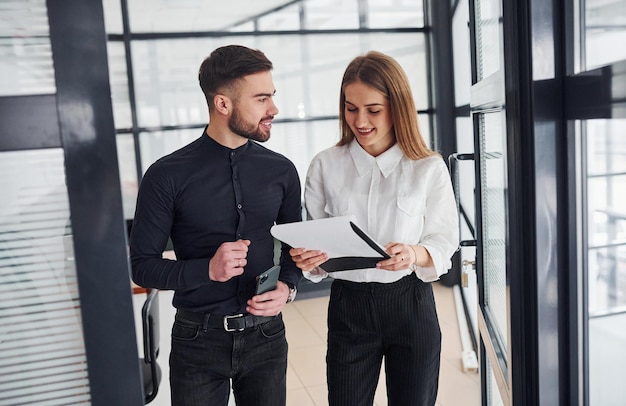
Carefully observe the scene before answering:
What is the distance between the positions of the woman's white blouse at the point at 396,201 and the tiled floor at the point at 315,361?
5.46ft

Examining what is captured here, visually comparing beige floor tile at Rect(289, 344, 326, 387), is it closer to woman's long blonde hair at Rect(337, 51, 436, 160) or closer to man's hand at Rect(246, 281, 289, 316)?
man's hand at Rect(246, 281, 289, 316)

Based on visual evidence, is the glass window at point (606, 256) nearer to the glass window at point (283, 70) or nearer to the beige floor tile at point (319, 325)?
the beige floor tile at point (319, 325)

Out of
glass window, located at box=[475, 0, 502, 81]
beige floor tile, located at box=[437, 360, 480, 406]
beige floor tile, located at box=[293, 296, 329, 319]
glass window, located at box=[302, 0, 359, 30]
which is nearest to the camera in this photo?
glass window, located at box=[475, 0, 502, 81]

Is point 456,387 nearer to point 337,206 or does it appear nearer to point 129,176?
point 337,206

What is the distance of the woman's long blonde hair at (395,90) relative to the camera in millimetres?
1763

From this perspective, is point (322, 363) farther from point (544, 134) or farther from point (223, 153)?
point (544, 134)

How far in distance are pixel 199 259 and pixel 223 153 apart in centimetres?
32

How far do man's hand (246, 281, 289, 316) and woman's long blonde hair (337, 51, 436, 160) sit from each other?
545mm

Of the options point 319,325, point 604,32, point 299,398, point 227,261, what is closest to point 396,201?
point 227,261

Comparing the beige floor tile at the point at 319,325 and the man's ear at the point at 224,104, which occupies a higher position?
the man's ear at the point at 224,104

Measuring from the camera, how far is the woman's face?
5.80 feet

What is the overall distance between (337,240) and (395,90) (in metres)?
0.49

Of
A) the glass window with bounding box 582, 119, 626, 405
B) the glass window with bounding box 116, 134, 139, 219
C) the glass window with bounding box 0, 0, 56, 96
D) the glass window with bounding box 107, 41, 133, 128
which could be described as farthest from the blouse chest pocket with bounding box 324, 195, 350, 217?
the glass window with bounding box 116, 134, 139, 219

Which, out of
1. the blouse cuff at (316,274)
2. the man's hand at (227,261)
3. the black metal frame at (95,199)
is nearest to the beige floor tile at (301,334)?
the blouse cuff at (316,274)
